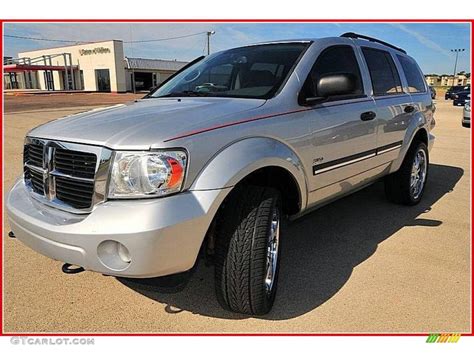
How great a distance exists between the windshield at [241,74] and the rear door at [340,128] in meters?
0.26

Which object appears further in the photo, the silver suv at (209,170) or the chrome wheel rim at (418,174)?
the chrome wheel rim at (418,174)

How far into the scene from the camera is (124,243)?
2100mm

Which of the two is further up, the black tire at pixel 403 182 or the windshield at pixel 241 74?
the windshield at pixel 241 74

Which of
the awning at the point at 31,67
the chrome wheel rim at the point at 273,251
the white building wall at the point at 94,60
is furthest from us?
the awning at the point at 31,67

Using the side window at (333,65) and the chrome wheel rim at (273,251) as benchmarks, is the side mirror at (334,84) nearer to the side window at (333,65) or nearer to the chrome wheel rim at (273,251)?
the side window at (333,65)

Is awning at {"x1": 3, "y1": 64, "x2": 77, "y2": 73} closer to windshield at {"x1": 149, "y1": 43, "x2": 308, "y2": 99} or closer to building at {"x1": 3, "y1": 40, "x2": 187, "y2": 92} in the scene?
building at {"x1": 3, "y1": 40, "x2": 187, "y2": 92}

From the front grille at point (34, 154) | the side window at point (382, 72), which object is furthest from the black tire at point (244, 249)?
the side window at point (382, 72)

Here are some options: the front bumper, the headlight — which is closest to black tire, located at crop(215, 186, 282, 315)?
the front bumper

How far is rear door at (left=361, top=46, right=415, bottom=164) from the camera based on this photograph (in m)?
4.05

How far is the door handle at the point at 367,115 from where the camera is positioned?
12.0 feet

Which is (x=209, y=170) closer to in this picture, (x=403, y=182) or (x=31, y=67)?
(x=403, y=182)

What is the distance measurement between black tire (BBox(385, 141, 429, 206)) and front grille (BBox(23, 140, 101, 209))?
145 inches

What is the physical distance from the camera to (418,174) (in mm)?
5074

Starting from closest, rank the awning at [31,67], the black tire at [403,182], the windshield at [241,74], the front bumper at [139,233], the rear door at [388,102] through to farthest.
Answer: the front bumper at [139,233], the windshield at [241,74], the rear door at [388,102], the black tire at [403,182], the awning at [31,67]
